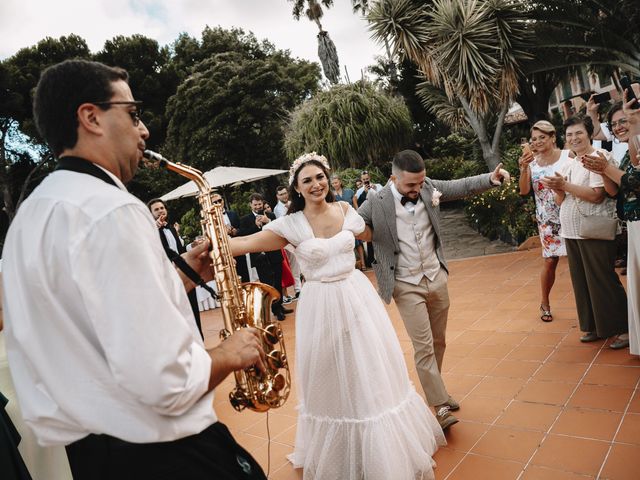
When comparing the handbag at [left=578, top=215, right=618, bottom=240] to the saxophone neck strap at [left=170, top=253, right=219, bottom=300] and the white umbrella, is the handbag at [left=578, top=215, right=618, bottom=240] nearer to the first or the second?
the saxophone neck strap at [left=170, top=253, right=219, bottom=300]

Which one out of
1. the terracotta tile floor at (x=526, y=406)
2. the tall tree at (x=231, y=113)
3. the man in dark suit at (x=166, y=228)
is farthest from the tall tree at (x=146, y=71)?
the terracotta tile floor at (x=526, y=406)

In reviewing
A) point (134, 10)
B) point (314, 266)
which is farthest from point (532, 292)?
point (134, 10)

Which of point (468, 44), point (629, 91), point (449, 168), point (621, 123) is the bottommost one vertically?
point (449, 168)

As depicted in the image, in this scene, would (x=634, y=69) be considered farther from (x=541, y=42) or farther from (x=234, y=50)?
(x=234, y=50)

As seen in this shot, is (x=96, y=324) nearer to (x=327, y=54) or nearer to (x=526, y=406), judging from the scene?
(x=526, y=406)

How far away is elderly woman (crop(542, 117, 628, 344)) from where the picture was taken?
13.6 feet

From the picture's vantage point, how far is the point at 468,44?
478 inches

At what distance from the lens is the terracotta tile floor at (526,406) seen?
113 inches

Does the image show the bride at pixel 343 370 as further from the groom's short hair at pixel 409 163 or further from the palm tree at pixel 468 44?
the palm tree at pixel 468 44

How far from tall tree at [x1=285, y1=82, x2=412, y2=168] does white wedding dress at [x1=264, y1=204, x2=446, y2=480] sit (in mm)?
12484

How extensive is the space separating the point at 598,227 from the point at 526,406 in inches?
71.6

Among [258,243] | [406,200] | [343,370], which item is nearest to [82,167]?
[258,243]

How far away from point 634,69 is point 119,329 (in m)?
15.2

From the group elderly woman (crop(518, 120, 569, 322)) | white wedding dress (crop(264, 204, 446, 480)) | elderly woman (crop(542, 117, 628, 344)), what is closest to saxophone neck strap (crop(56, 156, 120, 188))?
white wedding dress (crop(264, 204, 446, 480))
